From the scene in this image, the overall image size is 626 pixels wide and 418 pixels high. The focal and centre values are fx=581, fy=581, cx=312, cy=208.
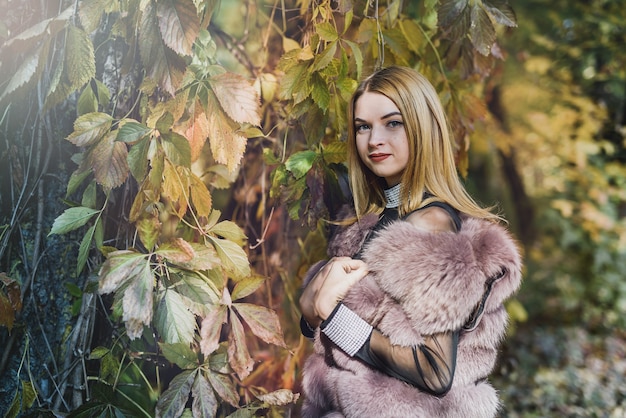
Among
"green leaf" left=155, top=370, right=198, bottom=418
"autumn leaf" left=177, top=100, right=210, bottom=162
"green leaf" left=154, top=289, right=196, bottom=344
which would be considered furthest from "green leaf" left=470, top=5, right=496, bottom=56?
"green leaf" left=155, top=370, right=198, bottom=418

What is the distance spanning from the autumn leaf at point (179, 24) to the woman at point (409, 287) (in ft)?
1.84

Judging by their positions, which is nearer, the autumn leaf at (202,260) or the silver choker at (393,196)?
the autumn leaf at (202,260)

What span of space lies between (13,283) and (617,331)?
6655 millimetres

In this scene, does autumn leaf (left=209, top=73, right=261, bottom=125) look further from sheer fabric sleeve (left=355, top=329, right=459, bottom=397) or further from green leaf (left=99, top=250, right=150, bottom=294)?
sheer fabric sleeve (left=355, top=329, right=459, bottom=397)

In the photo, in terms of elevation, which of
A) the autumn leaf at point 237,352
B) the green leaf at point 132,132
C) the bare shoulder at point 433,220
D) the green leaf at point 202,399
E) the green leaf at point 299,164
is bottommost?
the green leaf at point 202,399

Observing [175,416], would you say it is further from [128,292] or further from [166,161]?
[166,161]

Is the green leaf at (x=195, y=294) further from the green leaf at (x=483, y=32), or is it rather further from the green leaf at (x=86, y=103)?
the green leaf at (x=483, y=32)

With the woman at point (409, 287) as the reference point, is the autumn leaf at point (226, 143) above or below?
above

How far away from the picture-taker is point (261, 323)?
171 cm

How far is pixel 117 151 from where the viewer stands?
153 cm

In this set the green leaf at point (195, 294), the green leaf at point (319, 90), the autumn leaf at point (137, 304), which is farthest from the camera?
the green leaf at point (319, 90)

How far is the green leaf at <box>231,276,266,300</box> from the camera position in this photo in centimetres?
172

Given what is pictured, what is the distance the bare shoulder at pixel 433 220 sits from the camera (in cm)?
162

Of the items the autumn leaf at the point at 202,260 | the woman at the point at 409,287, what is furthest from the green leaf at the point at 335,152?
the autumn leaf at the point at 202,260
